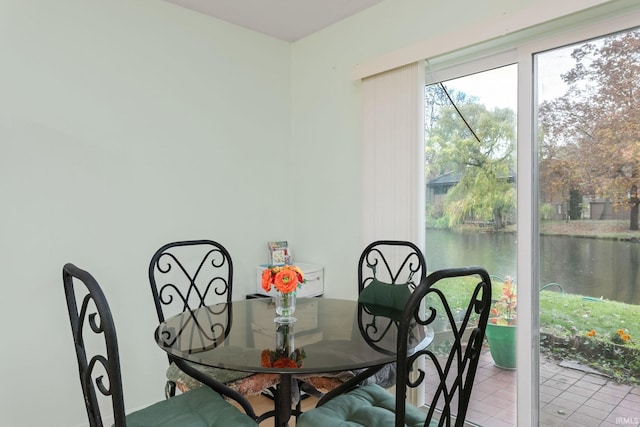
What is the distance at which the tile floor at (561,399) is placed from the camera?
1.85 m

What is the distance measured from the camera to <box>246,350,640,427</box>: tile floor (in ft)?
6.07

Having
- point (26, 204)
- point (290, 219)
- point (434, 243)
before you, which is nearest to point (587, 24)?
point (434, 243)

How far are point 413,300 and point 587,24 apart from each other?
163 centimetres

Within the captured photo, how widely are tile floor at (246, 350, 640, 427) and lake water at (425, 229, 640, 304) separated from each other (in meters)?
0.40

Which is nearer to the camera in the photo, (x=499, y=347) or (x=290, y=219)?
(x=499, y=347)

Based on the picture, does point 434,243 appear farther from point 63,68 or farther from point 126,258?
point 63,68

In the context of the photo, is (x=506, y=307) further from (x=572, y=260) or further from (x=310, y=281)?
(x=310, y=281)

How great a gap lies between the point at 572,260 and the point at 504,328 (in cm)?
50

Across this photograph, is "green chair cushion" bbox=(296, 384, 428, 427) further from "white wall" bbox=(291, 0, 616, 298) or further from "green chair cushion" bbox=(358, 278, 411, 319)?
"white wall" bbox=(291, 0, 616, 298)

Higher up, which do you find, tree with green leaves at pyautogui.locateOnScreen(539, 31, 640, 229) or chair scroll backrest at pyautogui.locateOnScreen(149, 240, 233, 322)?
tree with green leaves at pyautogui.locateOnScreen(539, 31, 640, 229)

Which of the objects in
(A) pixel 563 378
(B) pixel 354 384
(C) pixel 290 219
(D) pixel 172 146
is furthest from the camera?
(C) pixel 290 219

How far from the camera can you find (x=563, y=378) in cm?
201

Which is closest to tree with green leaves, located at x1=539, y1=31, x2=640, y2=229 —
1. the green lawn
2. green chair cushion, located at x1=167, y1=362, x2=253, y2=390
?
the green lawn

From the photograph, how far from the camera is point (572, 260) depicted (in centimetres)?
198
